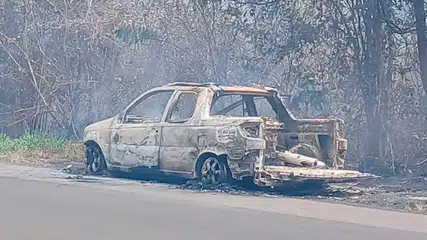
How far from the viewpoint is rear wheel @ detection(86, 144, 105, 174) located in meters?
16.8

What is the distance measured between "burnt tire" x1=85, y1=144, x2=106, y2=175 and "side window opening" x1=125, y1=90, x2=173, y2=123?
3.12 feet

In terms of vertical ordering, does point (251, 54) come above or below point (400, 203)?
above

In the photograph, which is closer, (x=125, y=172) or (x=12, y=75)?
(x=125, y=172)

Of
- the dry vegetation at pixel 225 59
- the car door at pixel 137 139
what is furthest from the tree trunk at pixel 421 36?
the car door at pixel 137 139

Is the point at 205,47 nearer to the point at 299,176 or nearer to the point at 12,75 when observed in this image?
the point at 12,75

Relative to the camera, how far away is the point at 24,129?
2472cm

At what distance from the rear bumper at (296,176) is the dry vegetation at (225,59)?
316cm

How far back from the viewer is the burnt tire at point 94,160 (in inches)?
662

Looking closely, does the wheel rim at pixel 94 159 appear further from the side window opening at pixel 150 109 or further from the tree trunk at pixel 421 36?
the tree trunk at pixel 421 36

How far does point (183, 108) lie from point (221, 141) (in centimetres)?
211

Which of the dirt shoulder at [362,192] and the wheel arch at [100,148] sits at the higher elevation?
the wheel arch at [100,148]

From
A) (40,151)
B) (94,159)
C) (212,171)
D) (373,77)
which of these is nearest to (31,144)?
(40,151)

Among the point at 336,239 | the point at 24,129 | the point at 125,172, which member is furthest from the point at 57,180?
the point at 24,129

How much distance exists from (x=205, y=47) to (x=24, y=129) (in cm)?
601
